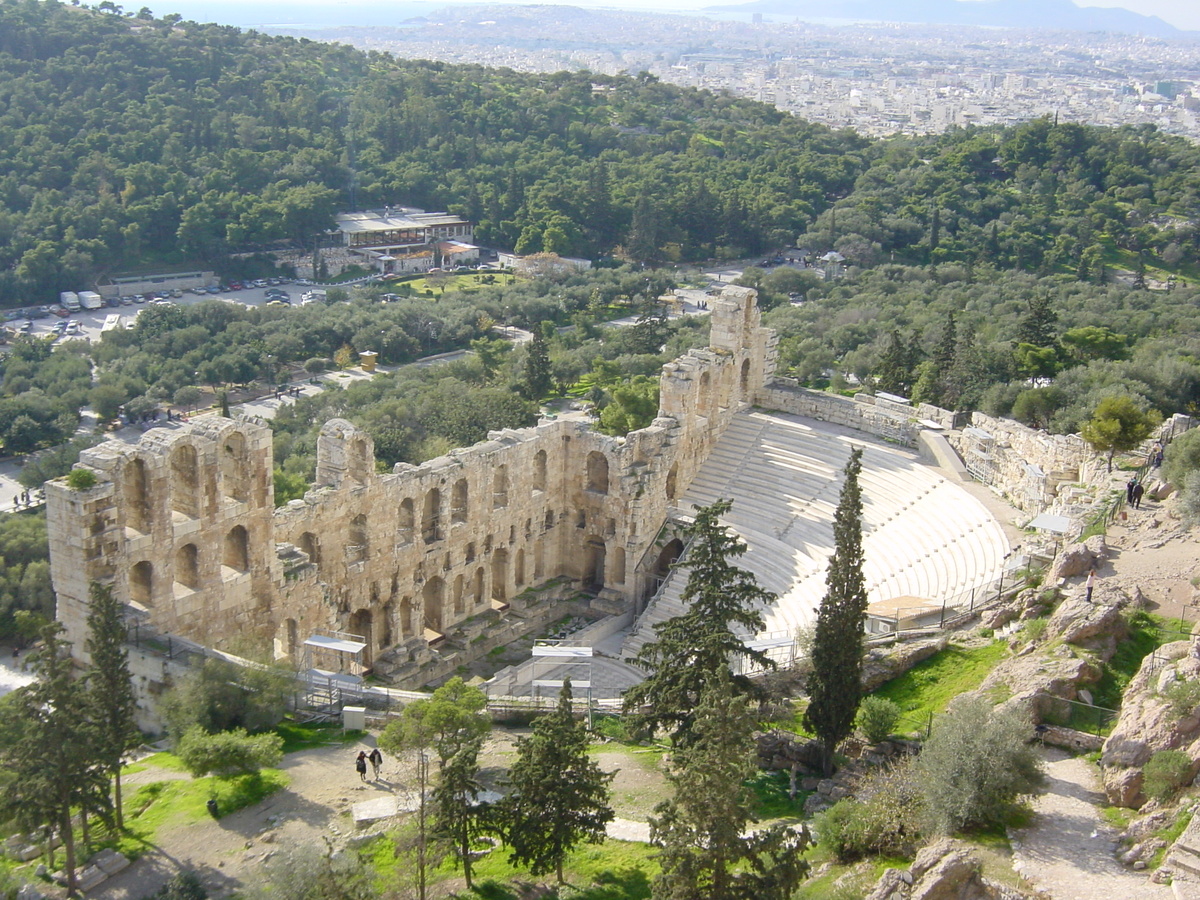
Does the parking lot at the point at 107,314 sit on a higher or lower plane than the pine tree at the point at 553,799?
lower

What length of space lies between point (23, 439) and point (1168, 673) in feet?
189

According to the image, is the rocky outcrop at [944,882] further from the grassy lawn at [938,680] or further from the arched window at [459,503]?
the arched window at [459,503]

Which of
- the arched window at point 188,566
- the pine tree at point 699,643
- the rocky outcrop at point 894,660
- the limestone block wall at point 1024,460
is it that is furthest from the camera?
the limestone block wall at point 1024,460

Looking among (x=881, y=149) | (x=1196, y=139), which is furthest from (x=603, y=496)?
(x=1196, y=139)

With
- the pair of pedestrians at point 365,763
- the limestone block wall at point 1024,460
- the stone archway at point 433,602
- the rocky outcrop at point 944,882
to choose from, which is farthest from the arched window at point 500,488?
the rocky outcrop at point 944,882

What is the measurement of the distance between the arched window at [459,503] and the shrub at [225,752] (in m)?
12.0

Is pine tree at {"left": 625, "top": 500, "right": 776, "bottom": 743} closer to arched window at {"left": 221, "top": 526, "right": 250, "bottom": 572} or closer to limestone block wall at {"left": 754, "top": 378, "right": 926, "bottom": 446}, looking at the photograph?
arched window at {"left": 221, "top": 526, "right": 250, "bottom": 572}

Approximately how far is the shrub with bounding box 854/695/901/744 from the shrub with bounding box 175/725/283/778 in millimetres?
12331

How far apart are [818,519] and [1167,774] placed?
18.9m

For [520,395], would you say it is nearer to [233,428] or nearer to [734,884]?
[233,428]

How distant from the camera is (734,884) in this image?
19797 millimetres

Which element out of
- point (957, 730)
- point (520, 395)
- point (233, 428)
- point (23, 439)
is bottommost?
point (23, 439)

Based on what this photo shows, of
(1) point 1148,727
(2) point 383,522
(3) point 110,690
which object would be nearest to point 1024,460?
(1) point 1148,727

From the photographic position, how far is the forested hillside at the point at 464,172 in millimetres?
90688
